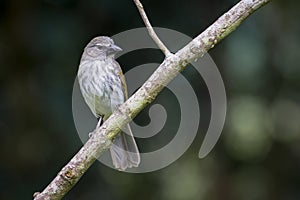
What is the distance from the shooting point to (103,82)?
11.0 feet

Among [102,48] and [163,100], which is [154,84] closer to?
[102,48]

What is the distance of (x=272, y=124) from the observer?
4527 mm

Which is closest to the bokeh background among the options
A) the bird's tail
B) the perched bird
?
the perched bird

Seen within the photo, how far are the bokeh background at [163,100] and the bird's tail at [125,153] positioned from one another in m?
0.88

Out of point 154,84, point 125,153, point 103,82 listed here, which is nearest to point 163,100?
point 103,82

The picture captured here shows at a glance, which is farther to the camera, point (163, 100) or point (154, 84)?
point (163, 100)

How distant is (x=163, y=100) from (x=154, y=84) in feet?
6.41

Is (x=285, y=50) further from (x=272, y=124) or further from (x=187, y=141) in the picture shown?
(x=187, y=141)

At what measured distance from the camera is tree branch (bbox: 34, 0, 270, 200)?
232cm

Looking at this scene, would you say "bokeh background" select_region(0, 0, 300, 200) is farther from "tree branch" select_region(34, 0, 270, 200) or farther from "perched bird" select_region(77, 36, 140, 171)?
"tree branch" select_region(34, 0, 270, 200)

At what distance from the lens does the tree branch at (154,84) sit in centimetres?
232

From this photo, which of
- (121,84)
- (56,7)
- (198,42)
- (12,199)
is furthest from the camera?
(12,199)

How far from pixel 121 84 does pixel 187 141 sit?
116 centimetres

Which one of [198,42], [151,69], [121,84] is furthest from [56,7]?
[198,42]
